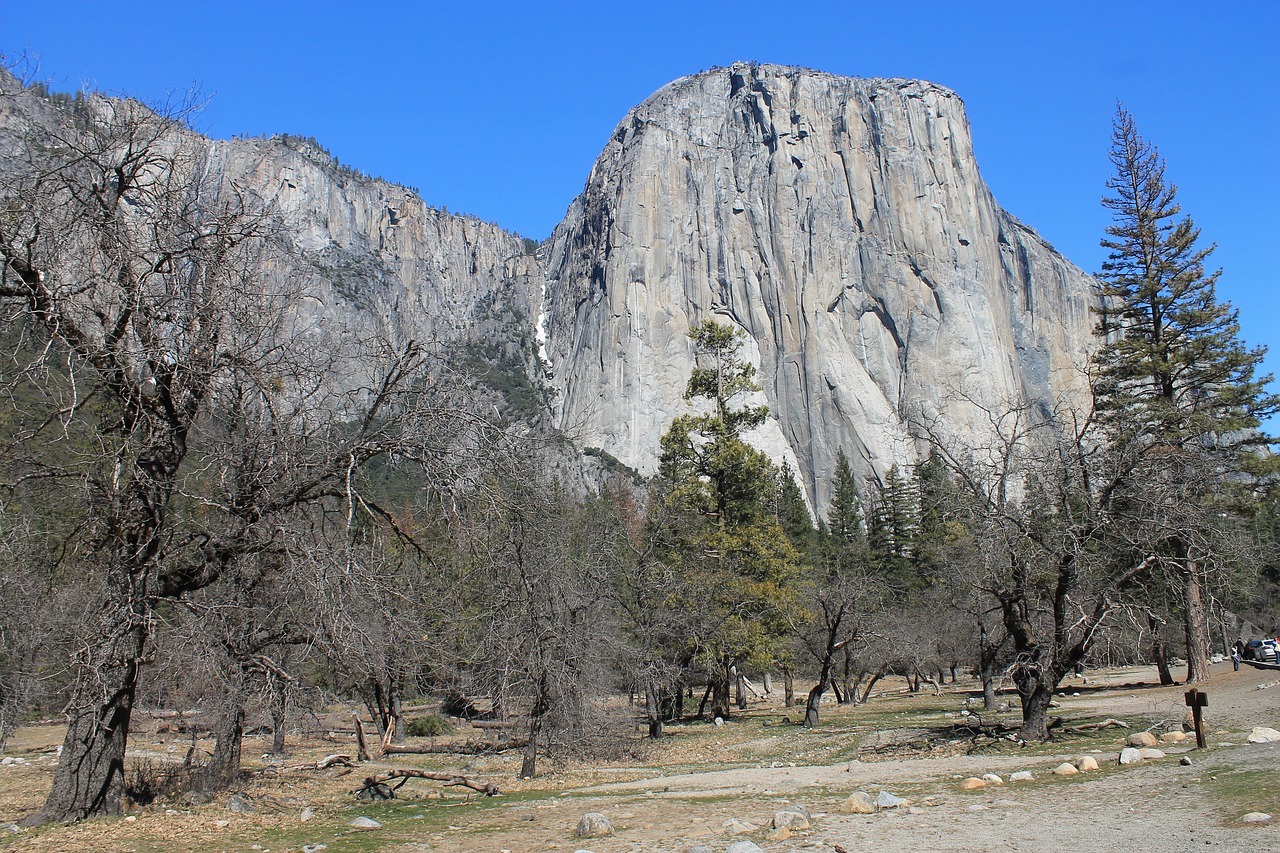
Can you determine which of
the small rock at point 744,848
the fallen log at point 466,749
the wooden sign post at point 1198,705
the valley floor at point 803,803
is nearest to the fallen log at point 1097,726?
the valley floor at point 803,803

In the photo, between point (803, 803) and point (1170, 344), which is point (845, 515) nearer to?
point (1170, 344)

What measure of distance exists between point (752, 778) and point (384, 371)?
812cm

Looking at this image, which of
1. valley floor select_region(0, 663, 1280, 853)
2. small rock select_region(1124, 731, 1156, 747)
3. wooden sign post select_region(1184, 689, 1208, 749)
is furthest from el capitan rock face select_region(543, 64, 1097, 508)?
wooden sign post select_region(1184, 689, 1208, 749)

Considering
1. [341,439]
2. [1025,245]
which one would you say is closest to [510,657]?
[341,439]

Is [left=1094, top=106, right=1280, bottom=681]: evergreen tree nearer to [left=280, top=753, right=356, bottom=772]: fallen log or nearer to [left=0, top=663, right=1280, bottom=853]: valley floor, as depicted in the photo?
[left=0, top=663, right=1280, bottom=853]: valley floor

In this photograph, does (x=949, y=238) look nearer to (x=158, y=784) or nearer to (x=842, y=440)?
(x=842, y=440)

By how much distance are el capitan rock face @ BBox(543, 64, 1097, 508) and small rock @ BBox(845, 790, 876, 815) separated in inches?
4015

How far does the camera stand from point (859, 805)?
9.34 m

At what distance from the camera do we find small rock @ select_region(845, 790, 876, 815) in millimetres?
9297

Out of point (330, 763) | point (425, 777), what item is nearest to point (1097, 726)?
point (425, 777)

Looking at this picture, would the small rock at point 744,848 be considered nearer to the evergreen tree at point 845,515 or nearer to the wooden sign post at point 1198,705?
the wooden sign post at point 1198,705

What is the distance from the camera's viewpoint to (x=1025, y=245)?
13912 cm

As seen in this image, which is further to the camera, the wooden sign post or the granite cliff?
the granite cliff

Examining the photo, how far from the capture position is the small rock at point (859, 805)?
30.5 feet
